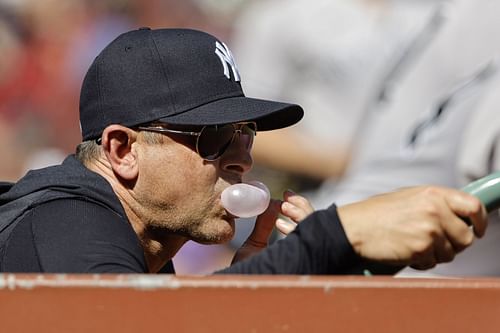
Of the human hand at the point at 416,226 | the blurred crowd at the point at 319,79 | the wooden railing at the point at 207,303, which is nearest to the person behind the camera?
the wooden railing at the point at 207,303

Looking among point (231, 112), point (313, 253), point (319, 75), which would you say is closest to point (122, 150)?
point (231, 112)

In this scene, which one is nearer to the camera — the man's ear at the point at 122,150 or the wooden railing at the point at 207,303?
the wooden railing at the point at 207,303

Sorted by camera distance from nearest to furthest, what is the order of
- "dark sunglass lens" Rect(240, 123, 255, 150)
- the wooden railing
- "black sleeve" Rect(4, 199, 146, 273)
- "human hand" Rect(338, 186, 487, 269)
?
the wooden railing
"human hand" Rect(338, 186, 487, 269)
"black sleeve" Rect(4, 199, 146, 273)
"dark sunglass lens" Rect(240, 123, 255, 150)

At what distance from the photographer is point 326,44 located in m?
5.84

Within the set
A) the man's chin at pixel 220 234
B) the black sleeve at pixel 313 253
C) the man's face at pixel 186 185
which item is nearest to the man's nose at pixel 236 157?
the man's face at pixel 186 185

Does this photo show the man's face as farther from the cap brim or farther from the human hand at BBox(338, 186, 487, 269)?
the human hand at BBox(338, 186, 487, 269)

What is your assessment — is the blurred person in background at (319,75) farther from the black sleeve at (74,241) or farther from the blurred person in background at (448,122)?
the black sleeve at (74,241)

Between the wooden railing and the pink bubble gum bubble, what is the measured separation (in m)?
0.79

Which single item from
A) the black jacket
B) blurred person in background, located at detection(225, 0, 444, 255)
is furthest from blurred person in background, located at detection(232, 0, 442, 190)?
the black jacket

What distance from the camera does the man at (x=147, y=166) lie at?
2.10m

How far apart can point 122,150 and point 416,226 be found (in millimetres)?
932

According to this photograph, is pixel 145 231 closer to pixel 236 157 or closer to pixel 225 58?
pixel 236 157

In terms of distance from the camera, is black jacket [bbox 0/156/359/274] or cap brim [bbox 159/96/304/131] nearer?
black jacket [bbox 0/156/359/274]

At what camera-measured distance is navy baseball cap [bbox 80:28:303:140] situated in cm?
235
